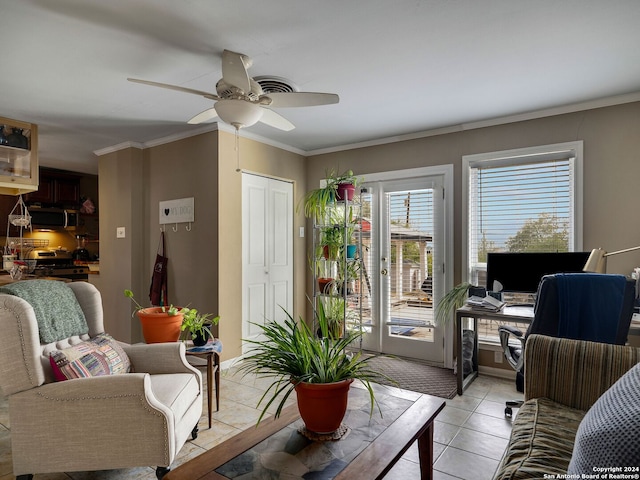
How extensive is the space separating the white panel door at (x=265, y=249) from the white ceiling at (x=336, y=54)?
1023 mm

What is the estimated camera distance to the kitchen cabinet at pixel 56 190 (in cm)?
596

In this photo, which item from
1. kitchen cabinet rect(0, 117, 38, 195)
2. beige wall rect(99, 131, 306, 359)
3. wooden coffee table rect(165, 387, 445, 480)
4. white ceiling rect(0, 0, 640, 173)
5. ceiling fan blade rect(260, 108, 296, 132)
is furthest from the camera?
beige wall rect(99, 131, 306, 359)

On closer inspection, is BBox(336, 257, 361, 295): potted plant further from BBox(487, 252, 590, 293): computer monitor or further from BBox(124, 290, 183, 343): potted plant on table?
BBox(124, 290, 183, 343): potted plant on table

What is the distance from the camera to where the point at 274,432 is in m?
1.53

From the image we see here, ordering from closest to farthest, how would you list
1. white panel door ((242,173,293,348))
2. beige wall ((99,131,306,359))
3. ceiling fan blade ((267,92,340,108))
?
ceiling fan blade ((267,92,340,108)) < beige wall ((99,131,306,359)) < white panel door ((242,173,293,348))

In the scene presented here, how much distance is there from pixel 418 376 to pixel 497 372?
0.73 meters

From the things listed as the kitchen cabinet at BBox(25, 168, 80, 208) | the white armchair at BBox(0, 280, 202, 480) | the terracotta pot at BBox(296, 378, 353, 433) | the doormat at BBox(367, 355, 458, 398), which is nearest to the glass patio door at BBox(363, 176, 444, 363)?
the doormat at BBox(367, 355, 458, 398)

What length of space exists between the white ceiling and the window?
1.44 feet

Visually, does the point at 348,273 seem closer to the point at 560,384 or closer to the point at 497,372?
the point at 497,372

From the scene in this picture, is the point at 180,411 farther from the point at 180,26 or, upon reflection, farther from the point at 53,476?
the point at 180,26

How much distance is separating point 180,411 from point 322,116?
8.80 ft

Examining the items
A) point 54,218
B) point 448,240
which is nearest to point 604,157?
point 448,240

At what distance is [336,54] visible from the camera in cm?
240

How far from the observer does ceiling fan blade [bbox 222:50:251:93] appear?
6.47ft
